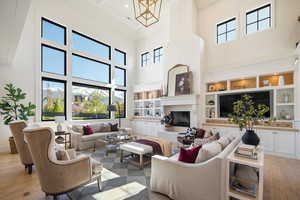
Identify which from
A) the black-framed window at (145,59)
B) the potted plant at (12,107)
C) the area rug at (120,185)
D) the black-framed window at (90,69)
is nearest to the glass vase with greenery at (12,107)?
the potted plant at (12,107)

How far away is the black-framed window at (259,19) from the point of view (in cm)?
480

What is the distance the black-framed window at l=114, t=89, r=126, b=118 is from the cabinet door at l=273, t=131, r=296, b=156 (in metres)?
6.46

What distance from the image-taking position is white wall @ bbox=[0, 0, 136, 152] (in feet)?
14.9

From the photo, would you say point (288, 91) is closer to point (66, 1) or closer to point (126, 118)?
point (126, 118)

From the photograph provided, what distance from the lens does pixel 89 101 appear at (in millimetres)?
6480

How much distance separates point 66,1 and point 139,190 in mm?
7101

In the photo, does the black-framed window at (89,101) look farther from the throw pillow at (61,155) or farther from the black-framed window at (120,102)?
the throw pillow at (61,155)

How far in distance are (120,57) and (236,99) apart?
20.1ft

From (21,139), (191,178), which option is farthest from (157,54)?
(191,178)

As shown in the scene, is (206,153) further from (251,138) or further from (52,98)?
(52,98)

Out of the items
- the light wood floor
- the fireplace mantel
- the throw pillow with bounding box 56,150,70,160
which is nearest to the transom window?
the light wood floor

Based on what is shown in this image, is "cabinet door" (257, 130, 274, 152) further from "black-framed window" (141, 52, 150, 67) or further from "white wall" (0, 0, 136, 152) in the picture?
"white wall" (0, 0, 136, 152)

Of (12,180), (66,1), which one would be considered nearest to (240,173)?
(12,180)

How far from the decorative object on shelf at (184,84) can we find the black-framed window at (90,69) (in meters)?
3.57
